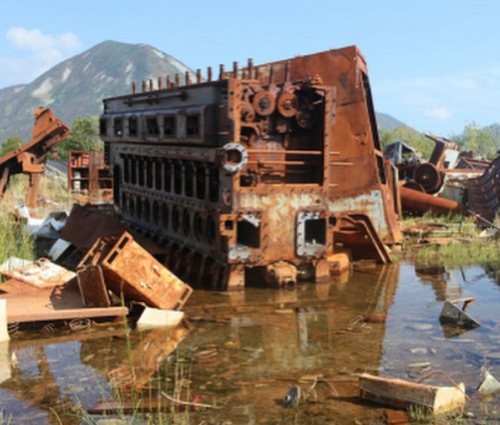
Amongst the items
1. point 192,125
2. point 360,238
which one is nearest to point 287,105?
point 192,125

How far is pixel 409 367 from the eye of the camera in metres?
5.46

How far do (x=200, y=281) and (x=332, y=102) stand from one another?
3100 mm

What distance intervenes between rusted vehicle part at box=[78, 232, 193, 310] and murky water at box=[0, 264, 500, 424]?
0.36 metres

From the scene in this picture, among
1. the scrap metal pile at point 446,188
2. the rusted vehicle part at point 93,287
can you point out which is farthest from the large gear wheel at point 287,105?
the scrap metal pile at point 446,188

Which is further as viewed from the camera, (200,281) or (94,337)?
(200,281)

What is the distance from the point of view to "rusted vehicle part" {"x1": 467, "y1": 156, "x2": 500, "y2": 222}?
14.7 meters

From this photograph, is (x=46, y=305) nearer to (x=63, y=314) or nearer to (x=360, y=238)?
(x=63, y=314)

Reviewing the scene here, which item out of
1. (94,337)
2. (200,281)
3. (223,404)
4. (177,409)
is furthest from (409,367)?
(200,281)

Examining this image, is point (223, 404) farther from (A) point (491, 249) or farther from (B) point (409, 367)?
(A) point (491, 249)

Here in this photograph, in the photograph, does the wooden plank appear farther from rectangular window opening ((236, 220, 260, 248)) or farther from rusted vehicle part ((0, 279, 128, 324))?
rectangular window opening ((236, 220, 260, 248))

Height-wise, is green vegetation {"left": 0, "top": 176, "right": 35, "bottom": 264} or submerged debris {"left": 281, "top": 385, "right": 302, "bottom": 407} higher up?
green vegetation {"left": 0, "top": 176, "right": 35, "bottom": 264}

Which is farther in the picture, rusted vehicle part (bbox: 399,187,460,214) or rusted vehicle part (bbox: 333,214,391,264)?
rusted vehicle part (bbox: 399,187,460,214)

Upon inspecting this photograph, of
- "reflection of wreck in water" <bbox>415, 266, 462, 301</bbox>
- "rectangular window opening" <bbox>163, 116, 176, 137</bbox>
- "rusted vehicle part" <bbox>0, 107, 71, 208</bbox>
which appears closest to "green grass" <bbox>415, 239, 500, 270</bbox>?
"reflection of wreck in water" <bbox>415, 266, 462, 301</bbox>

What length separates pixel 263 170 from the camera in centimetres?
877
